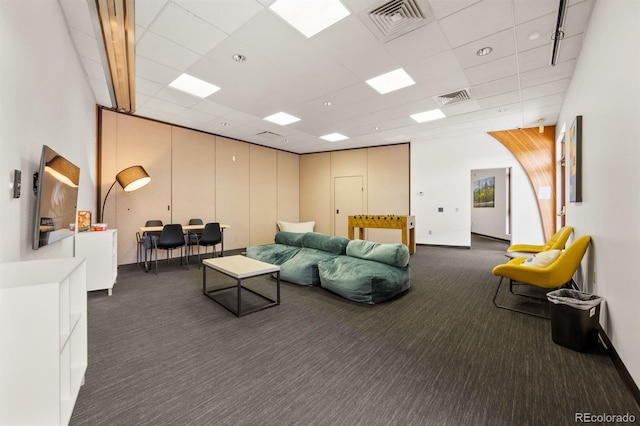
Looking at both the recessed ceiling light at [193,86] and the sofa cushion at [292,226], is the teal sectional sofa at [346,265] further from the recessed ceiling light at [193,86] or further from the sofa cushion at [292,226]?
the sofa cushion at [292,226]

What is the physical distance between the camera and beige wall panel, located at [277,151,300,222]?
9.21 metres

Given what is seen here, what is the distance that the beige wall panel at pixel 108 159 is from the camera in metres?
5.33

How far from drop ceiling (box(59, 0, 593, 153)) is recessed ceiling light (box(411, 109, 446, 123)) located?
0.20 meters

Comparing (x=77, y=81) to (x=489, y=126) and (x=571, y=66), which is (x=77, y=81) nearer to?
(x=571, y=66)

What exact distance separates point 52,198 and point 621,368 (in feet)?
15.4

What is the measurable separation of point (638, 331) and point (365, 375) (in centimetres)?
179

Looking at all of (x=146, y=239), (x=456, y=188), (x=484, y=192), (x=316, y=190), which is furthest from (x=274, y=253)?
(x=484, y=192)

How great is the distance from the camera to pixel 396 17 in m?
2.83

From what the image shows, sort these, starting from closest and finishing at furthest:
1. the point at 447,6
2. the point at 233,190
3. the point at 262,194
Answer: the point at 447,6 → the point at 233,190 → the point at 262,194

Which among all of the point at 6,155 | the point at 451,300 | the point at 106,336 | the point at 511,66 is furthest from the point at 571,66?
the point at 106,336

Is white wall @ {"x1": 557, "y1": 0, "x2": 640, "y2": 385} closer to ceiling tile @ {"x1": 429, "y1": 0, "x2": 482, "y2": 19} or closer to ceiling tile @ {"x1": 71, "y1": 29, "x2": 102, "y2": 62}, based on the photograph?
ceiling tile @ {"x1": 429, "y1": 0, "x2": 482, "y2": 19}

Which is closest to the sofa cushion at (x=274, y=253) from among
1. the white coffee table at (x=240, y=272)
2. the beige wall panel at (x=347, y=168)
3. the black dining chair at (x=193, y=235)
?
the white coffee table at (x=240, y=272)

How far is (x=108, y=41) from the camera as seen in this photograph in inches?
108

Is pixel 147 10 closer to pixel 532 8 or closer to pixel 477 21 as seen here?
pixel 477 21
